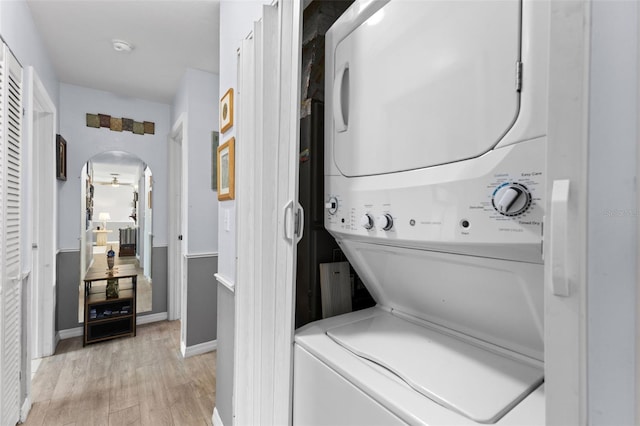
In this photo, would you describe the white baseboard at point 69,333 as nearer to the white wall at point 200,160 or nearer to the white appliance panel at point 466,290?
the white wall at point 200,160

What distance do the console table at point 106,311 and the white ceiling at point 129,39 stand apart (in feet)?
6.60

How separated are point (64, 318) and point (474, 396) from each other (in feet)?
13.0

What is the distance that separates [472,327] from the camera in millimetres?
778

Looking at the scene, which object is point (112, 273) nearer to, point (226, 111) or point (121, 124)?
point (121, 124)

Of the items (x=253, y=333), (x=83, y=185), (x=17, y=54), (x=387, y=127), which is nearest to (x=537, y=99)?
(x=387, y=127)

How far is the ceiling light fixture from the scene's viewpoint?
A: 8.04ft

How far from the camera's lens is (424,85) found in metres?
0.69

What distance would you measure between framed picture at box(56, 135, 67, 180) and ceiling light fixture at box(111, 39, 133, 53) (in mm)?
1101

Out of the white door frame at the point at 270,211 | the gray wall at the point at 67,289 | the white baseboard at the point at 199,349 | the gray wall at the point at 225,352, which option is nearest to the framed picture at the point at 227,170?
the white door frame at the point at 270,211

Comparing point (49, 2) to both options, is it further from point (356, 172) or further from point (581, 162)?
point (581, 162)

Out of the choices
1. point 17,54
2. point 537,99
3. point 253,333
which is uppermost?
point 17,54

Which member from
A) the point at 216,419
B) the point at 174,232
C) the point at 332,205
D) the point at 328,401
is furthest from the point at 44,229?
the point at 328,401

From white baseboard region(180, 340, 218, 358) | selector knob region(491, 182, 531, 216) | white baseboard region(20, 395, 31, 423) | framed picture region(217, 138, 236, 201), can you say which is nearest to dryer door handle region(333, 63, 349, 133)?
selector knob region(491, 182, 531, 216)

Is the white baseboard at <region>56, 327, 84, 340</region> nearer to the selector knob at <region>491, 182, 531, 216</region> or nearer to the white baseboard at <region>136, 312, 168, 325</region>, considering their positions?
the white baseboard at <region>136, 312, 168, 325</region>
